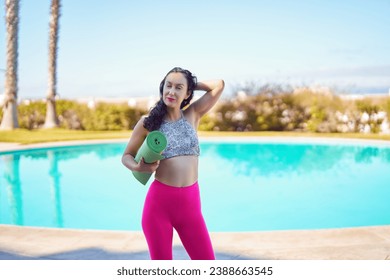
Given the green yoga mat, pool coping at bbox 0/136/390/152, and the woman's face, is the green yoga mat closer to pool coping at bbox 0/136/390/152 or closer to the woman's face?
the woman's face

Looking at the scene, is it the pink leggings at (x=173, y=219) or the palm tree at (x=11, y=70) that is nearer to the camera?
the pink leggings at (x=173, y=219)

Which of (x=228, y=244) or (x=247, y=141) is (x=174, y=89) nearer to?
(x=228, y=244)

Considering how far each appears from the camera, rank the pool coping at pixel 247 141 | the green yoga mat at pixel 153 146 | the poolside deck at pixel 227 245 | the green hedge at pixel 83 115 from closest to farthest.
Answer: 1. the green yoga mat at pixel 153 146
2. the poolside deck at pixel 227 245
3. the pool coping at pixel 247 141
4. the green hedge at pixel 83 115

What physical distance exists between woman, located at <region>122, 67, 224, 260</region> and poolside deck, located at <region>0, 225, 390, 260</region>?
1288 mm

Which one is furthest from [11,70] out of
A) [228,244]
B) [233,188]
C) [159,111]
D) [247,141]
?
[159,111]

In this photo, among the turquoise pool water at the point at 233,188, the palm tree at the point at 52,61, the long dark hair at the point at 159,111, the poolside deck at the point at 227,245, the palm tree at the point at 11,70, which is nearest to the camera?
the long dark hair at the point at 159,111

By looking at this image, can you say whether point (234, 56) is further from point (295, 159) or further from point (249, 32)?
point (295, 159)

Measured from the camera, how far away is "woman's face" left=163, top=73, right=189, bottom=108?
2.25 m

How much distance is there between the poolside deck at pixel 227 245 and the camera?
11.5ft

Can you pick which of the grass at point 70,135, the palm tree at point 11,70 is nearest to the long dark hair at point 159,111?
the grass at point 70,135

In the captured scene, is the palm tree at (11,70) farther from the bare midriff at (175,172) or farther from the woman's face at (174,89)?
the bare midriff at (175,172)

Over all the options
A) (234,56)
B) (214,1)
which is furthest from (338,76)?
(214,1)

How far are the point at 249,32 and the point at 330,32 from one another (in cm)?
274

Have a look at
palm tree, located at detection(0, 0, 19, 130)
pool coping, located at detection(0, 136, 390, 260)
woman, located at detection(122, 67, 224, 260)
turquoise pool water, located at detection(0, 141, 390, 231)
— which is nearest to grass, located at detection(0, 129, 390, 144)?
palm tree, located at detection(0, 0, 19, 130)
